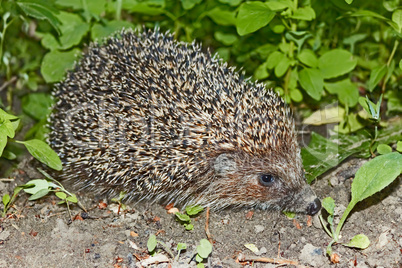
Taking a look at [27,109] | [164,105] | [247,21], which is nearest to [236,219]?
[164,105]

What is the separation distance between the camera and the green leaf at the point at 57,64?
6005mm

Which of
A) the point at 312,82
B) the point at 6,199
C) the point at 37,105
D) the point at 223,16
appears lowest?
the point at 312,82

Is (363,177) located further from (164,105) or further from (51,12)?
(51,12)

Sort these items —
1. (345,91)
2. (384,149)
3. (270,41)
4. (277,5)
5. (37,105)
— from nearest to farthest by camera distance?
(384,149), (277,5), (345,91), (270,41), (37,105)

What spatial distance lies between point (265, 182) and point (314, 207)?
556 millimetres

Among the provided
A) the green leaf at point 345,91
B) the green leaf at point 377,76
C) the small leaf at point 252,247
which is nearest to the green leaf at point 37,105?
the small leaf at point 252,247

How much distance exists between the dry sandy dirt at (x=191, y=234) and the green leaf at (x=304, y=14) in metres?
1.66

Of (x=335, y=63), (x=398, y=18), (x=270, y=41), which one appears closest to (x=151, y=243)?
(x=335, y=63)

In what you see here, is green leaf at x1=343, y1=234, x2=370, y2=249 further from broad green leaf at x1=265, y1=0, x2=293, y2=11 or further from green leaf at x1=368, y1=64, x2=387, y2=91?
broad green leaf at x1=265, y1=0, x2=293, y2=11

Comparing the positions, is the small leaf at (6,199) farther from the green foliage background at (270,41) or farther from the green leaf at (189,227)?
the green leaf at (189,227)

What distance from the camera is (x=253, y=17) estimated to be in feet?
17.3

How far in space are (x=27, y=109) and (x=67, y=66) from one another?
924 mm

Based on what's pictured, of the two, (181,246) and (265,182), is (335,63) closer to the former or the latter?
(265,182)

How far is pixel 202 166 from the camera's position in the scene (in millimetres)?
5098
